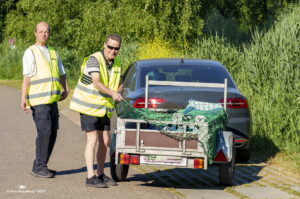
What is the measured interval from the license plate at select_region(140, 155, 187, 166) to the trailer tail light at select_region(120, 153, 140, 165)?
0.15 ft

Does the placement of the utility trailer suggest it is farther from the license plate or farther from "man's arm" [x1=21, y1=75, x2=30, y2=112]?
"man's arm" [x1=21, y1=75, x2=30, y2=112]

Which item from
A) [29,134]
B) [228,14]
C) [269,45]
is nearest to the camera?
[29,134]

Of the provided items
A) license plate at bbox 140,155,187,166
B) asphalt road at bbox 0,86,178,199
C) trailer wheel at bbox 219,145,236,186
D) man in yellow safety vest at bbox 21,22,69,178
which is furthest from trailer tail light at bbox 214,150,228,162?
man in yellow safety vest at bbox 21,22,69,178

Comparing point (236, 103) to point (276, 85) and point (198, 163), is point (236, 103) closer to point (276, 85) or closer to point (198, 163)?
point (198, 163)

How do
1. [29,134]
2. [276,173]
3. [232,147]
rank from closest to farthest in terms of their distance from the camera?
1. [232,147]
2. [276,173]
3. [29,134]

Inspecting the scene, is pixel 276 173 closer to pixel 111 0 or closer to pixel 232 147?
pixel 232 147

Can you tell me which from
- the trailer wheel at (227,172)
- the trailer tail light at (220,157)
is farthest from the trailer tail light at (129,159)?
the trailer wheel at (227,172)

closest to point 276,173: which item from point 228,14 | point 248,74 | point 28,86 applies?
point 28,86

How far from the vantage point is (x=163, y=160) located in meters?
8.63

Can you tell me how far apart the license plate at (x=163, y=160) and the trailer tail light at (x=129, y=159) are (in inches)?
1.8

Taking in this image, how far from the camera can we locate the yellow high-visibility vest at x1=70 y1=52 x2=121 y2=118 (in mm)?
8898

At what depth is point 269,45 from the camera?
15.7 metres

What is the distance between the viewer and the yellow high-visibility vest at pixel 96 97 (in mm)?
8898

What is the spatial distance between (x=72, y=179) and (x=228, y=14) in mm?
44657
